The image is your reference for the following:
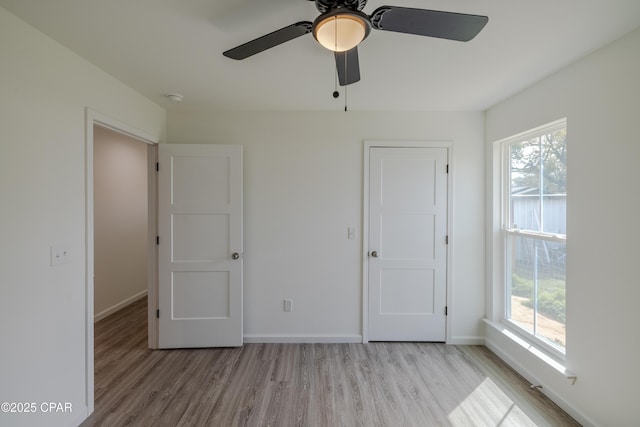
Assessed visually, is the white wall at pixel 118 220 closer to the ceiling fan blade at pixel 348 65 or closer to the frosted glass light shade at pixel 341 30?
the ceiling fan blade at pixel 348 65

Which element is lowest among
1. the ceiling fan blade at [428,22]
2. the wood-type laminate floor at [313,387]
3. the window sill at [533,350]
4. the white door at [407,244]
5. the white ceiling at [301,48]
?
the wood-type laminate floor at [313,387]

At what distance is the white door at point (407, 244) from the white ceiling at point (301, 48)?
2.00 ft

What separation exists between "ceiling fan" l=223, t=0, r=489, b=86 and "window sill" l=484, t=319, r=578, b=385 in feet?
7.44

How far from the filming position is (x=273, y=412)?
1832mm

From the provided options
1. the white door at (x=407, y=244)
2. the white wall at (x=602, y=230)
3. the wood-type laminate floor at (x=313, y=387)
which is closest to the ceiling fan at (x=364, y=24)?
the white wall at (x=602, y=230)

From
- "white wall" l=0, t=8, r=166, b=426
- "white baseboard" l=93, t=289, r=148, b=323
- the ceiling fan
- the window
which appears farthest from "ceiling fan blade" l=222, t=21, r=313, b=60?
"white baseboard" l=93, t=289, r=148, b=323

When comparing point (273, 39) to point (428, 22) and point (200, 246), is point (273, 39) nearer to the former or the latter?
point (428, 22)

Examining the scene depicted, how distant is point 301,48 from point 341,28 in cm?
75

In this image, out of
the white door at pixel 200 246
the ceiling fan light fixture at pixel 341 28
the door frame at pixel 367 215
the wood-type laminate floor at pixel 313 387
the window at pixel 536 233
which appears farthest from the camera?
the door frame at pixel 367 215

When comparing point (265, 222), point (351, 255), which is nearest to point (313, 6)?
point (265, 222)

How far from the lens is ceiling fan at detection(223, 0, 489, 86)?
101cm

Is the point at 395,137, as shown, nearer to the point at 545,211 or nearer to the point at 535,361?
the point at 545,211

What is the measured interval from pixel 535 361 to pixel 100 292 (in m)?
4.68

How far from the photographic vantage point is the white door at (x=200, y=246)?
2.60 m
